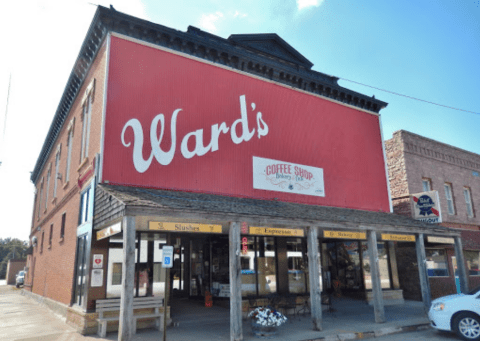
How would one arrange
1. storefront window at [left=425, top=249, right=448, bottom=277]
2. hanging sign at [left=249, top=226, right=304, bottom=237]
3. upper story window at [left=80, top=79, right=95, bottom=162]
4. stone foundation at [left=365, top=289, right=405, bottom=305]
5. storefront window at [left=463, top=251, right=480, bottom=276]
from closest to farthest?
1. hanging sign at [left=249, top=226, right=304, bottom=237]
2. upper story window at [left=80, top=79, right=95, bottom=162]
3. stone foundation at [left=365, top=289, right=405, bottom=305]
4. storefront window at [left=425, top=249, right=448, bottom=277]
5. storefront window at [left=463, top=251, right=480, bottom=276]

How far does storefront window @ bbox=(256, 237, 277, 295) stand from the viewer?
14812 millimetres

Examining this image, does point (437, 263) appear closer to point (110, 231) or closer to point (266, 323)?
point (266, 323)

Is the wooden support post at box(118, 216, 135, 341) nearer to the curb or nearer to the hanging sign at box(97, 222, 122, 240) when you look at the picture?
the hanging sign at box(97, 222, 122, 240)

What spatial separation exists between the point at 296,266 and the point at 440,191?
36.3ft

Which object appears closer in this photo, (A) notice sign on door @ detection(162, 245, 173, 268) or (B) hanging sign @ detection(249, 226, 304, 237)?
(A) notice sign on door @ detection(162, 245, 173, 268)

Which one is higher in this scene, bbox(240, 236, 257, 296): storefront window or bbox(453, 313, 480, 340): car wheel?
bbox(240, 236, 257, 296): storefront window

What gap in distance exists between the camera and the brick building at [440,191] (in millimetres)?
18650

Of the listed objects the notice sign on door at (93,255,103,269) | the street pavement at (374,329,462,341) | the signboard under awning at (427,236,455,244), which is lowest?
the street pavement at (374,329,462,341)

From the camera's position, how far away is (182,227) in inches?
378

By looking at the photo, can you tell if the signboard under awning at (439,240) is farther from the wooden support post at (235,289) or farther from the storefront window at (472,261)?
the wooden support post at (235,289)

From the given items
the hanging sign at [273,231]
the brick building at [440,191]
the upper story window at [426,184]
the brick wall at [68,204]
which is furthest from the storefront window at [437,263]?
the brick wall at [68,204]

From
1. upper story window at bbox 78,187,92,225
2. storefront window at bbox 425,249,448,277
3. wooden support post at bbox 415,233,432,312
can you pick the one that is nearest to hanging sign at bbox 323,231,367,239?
wooden support post at bbox 415,233,432,312

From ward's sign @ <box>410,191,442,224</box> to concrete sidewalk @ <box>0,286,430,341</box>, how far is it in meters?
4.59

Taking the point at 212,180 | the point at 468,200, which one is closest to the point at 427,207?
the point at 468,200
